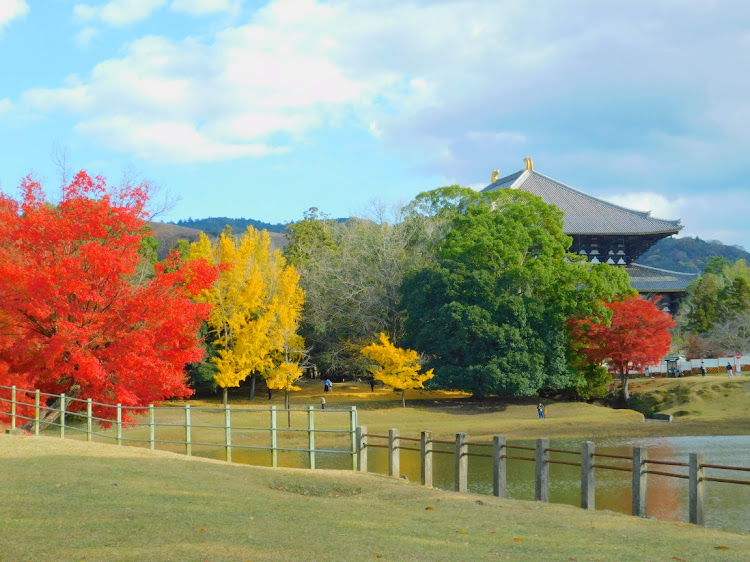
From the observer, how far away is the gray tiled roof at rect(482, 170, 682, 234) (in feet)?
187

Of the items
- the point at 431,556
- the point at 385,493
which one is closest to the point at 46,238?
the point at 385,493

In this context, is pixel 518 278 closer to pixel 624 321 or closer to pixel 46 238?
pixel 624 321

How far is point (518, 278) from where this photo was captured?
1495 inches

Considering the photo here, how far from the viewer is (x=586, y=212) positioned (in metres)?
59.8

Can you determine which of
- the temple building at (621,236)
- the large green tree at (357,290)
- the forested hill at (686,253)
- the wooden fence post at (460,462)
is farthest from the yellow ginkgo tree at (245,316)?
the forested hill at (686,253)

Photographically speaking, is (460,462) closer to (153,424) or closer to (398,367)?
(153,424)

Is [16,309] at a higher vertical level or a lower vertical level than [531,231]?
lower

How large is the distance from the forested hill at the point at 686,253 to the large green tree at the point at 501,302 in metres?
106

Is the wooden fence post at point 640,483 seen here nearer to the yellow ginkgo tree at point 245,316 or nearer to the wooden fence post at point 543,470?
the wooden fence post at point 543,470

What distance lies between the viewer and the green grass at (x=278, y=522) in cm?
749

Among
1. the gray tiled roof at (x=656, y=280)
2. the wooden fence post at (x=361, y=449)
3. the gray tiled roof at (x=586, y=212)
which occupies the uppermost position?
the gray tiled roof at (x=586, y=212)

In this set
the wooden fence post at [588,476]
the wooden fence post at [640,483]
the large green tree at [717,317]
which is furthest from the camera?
the large green tree at [717,317]

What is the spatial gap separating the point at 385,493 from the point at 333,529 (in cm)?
349

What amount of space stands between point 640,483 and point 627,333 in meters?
27.2
